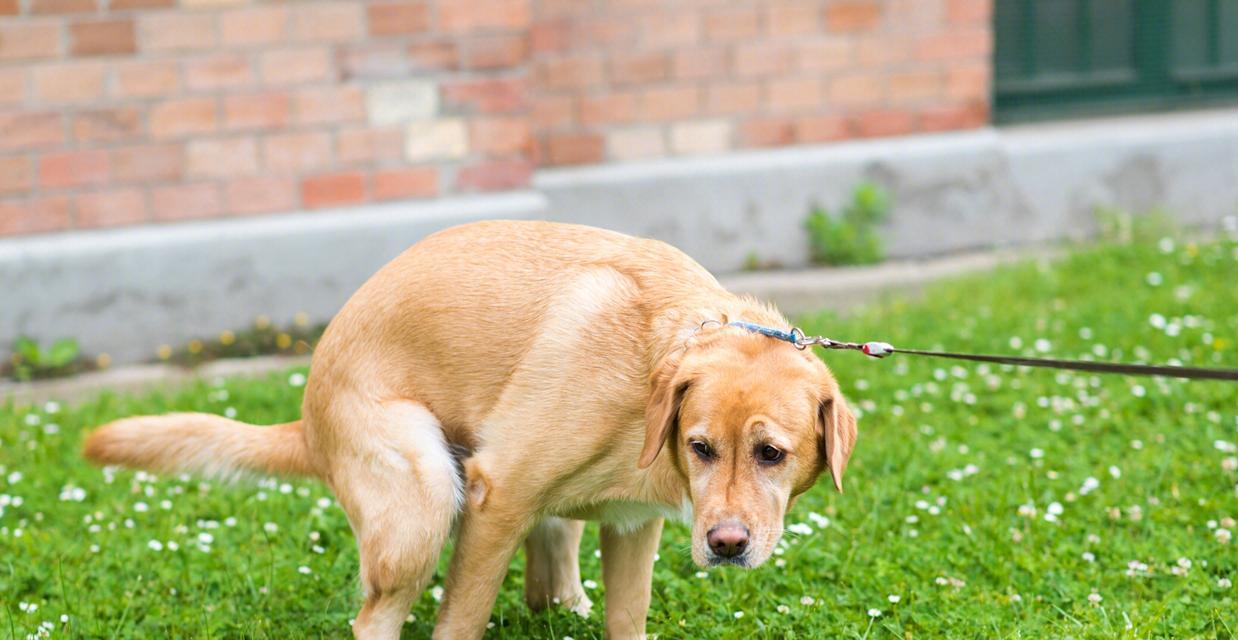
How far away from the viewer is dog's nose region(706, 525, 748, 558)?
3.15 metres

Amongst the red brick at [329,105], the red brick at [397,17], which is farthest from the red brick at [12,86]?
the red brick at [397,17]

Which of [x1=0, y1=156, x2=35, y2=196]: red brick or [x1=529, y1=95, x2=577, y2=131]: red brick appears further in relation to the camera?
[x1=529, y1=95, x2=577, y2=131]: red brick

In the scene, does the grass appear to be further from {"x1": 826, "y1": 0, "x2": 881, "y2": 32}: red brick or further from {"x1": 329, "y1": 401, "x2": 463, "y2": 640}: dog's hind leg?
{"x1": 826, "y1": 0, "x2": 881, "y2": 32}: red brick

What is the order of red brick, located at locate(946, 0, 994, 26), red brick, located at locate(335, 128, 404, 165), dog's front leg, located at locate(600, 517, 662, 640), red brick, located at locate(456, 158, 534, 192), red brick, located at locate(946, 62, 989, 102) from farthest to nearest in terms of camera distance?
red brick, located at locate(946, 62, 989, 102), red brick, located at locate(946, 0, 994, 26), red brick, located at locate(456, 158, 534, 192), red brick, located at locate(335, 128, 404, 165), dog's front leg, located at locate(600, 517, 662, 640)

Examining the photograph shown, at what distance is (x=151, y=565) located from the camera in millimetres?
4598

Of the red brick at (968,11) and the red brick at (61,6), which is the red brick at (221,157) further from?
the red brick at (968,11)

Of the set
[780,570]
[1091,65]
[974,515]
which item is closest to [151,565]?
[780,570]

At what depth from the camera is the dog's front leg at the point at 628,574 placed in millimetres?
3895

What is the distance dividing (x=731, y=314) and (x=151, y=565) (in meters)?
2.33

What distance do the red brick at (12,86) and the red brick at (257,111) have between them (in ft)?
3.22

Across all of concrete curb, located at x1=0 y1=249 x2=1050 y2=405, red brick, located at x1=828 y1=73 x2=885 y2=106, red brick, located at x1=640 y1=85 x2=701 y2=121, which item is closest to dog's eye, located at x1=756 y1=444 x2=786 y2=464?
concrete curb, located at x1=0 y1=249 x2=1050 y2=405

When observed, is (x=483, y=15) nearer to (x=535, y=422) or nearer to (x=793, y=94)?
(x=793, y=94)

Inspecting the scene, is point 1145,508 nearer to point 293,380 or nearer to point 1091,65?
point 293,380

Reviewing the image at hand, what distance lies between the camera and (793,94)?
838 centimetres
